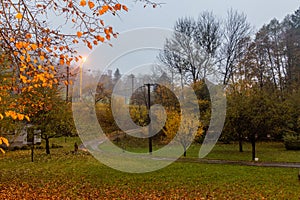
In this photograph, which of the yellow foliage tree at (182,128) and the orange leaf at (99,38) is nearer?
the orange leaf at (99,38)

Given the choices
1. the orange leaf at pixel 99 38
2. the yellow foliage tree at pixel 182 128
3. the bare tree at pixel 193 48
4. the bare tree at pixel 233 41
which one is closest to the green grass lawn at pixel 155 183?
the yellow foliage tree at pixel 182 128

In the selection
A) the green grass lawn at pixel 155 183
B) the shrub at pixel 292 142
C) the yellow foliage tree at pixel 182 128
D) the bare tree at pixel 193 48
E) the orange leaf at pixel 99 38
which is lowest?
the green grass lawn at pixel 155 183

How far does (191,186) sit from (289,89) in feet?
62.1

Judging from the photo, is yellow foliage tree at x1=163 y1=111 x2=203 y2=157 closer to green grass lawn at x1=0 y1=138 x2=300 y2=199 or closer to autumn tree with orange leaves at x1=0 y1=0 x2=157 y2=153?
green grass lawn at x1=0 y1=138 x2=300 y2=199

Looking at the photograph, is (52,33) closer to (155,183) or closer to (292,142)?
(155,183)

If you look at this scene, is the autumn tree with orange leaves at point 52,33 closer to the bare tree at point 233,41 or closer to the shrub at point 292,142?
the shrub at point 292,142

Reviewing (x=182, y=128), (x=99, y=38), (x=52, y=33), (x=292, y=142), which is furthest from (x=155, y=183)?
(x=292, y=142)

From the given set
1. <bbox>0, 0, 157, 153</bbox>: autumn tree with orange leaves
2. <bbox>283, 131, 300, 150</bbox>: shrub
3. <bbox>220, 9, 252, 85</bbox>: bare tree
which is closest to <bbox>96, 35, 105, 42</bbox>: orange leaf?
<bbox>0, 0, 157, 153</bbox>: autumn tree with orange leaves

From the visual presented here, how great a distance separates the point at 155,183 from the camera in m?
8.19

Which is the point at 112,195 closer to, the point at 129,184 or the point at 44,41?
the point at 129,184

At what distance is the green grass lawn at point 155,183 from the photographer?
6.82 m

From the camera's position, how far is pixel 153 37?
9.77 meters

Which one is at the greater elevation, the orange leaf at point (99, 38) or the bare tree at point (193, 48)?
the bare tree at point (193, 48)

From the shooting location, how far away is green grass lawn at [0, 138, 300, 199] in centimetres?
682
